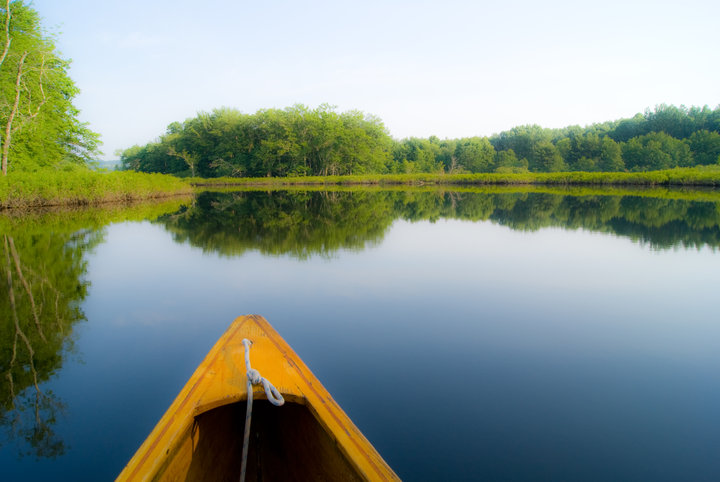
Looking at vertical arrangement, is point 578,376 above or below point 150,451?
below

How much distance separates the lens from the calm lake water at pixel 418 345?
Result: 254cm

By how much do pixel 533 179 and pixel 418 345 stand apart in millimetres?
42274

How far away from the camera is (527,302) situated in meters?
5.34

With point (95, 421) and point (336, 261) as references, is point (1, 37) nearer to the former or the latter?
point (336, 261)

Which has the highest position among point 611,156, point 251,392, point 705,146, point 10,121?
point 705,146

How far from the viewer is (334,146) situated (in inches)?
2018

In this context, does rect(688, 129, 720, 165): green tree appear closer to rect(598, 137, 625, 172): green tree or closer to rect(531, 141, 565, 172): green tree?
rect(598, 137, 625, 172): green tree

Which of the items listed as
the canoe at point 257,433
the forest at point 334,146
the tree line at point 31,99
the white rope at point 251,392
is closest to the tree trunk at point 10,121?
the tree line at point 31,99

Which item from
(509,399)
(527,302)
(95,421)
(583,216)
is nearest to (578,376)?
(509,399)

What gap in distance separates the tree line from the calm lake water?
13766 millimetres

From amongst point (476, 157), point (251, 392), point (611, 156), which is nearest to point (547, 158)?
point (611, 156)

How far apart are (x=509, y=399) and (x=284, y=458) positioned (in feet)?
5.67

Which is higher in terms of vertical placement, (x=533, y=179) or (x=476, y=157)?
(x=476, y=157)

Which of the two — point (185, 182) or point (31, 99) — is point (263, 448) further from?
point (185, 182)
